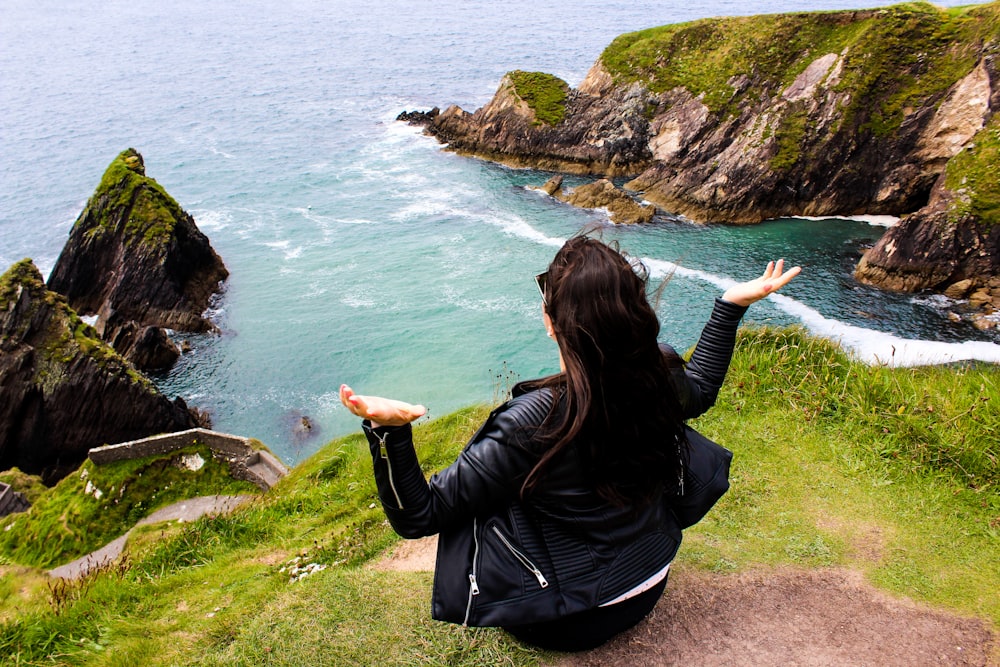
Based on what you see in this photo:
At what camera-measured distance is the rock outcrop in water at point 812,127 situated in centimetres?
3516

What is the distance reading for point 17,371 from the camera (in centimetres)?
2720

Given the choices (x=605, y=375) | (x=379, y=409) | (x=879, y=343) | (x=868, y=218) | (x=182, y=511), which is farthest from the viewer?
(x=868, y=218)

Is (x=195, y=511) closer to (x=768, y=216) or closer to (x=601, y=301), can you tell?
(x=601, y=301)

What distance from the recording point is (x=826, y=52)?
47.1 m

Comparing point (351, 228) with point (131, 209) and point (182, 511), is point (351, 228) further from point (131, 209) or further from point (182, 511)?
point (182, 511)

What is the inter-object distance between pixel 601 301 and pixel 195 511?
62.0 ft

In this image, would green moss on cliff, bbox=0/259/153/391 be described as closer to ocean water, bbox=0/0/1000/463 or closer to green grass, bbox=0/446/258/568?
ocean water, bbox=0/0/1000/463

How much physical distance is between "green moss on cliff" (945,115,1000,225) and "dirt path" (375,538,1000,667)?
34.8 metres

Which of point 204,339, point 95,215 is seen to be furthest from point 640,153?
point 95,215

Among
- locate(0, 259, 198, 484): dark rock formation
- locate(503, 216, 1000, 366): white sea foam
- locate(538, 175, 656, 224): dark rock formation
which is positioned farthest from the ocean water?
locate(0, 259, 198, 484): dark rock formation

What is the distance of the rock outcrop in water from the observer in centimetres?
3516

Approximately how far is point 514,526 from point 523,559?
0.65 ft

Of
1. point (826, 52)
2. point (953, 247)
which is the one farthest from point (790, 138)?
point (953, 247)

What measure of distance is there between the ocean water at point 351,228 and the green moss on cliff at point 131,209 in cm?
496
